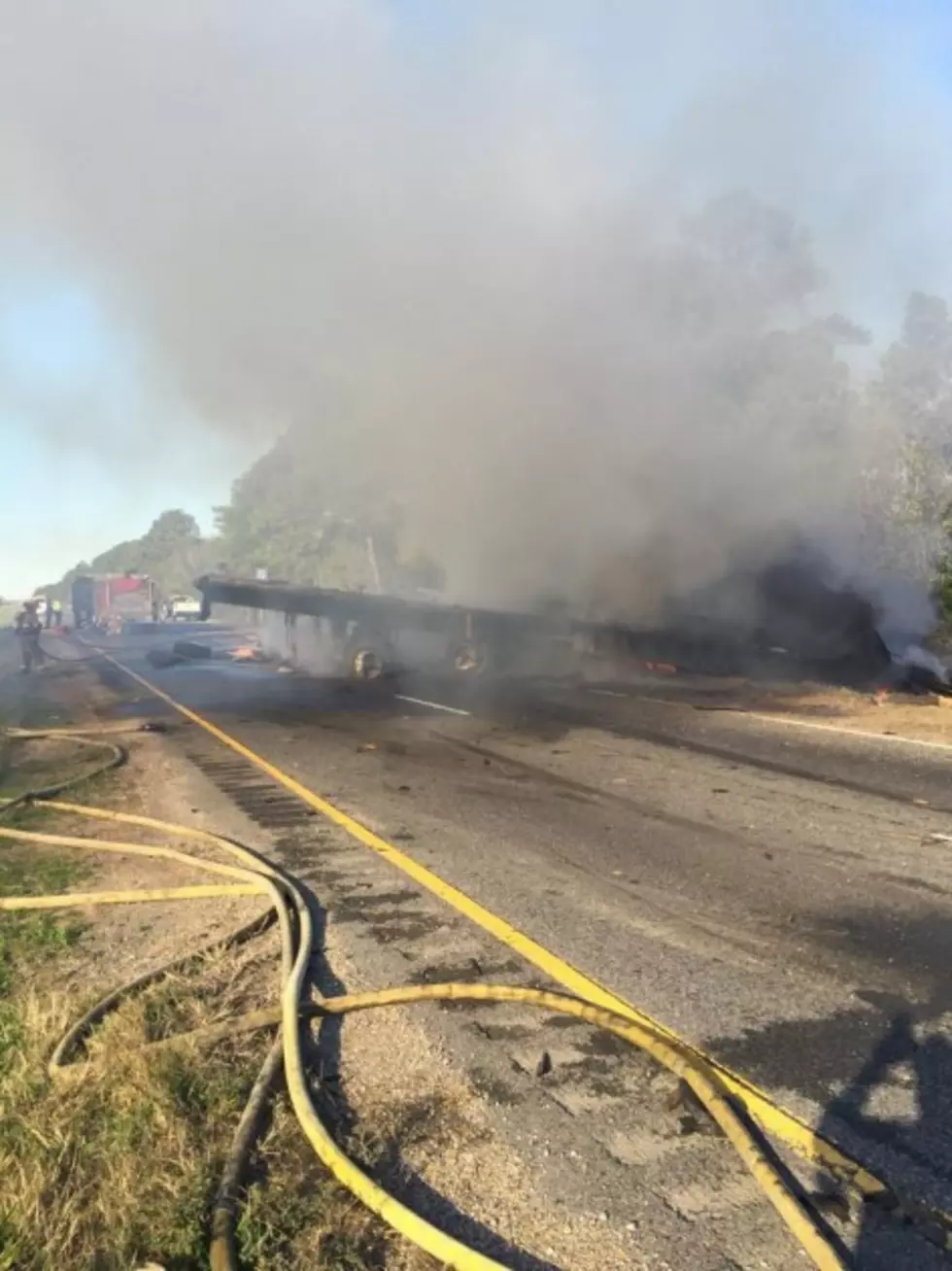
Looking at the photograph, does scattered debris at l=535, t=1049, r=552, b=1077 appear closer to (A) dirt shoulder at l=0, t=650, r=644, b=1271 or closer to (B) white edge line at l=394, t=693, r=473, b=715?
(A) dirt shoulder at l=0, t=650, r=644, b=1271

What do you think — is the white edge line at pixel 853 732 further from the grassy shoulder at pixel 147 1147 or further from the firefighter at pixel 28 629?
the firefighter at pixel 28 629

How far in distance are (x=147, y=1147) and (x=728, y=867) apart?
11.6 feet

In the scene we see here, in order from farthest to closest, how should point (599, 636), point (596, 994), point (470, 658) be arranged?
point (470, 658), point (599, 636), point (596, 994)

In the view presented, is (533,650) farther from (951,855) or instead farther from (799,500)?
(951,855)

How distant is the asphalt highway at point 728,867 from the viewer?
3205 millimetres

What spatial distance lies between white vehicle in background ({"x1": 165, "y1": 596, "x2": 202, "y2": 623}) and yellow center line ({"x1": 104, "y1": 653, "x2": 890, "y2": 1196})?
45.3 metres

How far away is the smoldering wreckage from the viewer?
49.4 feet

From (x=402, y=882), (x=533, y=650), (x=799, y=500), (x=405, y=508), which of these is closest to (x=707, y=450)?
(x=799, y=500)

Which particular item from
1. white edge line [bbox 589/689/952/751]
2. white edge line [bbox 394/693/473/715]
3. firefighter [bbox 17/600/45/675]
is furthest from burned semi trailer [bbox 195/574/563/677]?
firefighter [bbox 17/600/45/675]

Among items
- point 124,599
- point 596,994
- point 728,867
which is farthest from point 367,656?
point 124,599

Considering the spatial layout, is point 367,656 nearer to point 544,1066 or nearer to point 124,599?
point 544,1066

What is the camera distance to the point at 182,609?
191ft

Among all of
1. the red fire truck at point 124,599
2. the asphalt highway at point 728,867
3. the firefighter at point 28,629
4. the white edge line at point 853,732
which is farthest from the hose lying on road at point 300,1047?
the red fire truck at point 124,599

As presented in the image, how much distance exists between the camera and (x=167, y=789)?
834 cm
